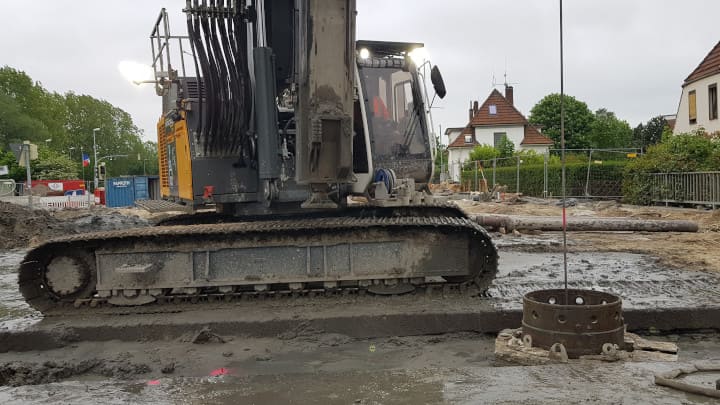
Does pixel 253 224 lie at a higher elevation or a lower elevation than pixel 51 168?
lower

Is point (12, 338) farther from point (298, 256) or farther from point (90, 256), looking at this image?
point (298, 256)

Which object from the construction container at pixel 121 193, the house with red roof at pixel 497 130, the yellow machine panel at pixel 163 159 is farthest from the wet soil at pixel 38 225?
the house with red roof at pixel 497 130

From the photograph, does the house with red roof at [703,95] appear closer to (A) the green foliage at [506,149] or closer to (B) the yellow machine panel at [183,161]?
(A) the green foliage at [506,149]

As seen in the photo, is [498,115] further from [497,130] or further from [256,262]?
[256,262]

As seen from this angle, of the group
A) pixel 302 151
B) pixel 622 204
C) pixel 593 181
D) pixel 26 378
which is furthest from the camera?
pixel 593 181

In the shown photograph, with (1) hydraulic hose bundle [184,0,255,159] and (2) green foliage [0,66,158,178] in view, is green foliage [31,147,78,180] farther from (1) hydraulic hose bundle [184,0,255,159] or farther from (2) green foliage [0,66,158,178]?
(1) hydraulic hose bundle [184,0,255,159]

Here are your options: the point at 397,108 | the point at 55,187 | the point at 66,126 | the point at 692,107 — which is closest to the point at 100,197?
the point at 55,187

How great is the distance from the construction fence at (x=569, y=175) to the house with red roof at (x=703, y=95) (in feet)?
12.0

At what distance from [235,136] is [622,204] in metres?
17.2

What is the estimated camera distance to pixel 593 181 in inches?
899

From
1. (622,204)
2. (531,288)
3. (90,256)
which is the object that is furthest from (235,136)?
(622,204)

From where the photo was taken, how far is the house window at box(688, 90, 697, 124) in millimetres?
28453

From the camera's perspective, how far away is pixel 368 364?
4.67 meters

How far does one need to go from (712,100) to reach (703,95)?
692 millimetres
